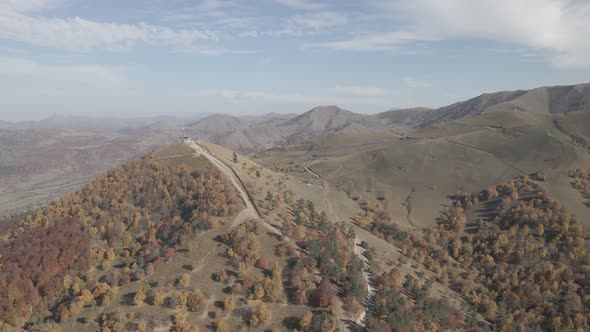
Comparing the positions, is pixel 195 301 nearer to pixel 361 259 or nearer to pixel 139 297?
pixel 139 297

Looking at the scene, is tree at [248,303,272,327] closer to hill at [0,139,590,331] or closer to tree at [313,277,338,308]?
hill at [0,139,590,331]

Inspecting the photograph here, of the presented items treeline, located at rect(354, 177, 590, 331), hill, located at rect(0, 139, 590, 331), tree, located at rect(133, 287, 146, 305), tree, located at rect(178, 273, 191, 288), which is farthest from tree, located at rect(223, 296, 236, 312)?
treeline, located at rect(354, 177, 590, 331)

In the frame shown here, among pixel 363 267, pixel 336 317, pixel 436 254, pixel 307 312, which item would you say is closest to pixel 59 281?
pixel 307 312

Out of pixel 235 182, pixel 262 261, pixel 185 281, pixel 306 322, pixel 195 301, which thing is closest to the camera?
pixel 306 322

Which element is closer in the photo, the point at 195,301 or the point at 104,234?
the point at 195,301

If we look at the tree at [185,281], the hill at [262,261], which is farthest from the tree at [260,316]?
the tree at [185,281]

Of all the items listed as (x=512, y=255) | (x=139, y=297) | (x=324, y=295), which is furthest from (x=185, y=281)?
(x=512, y=255)
